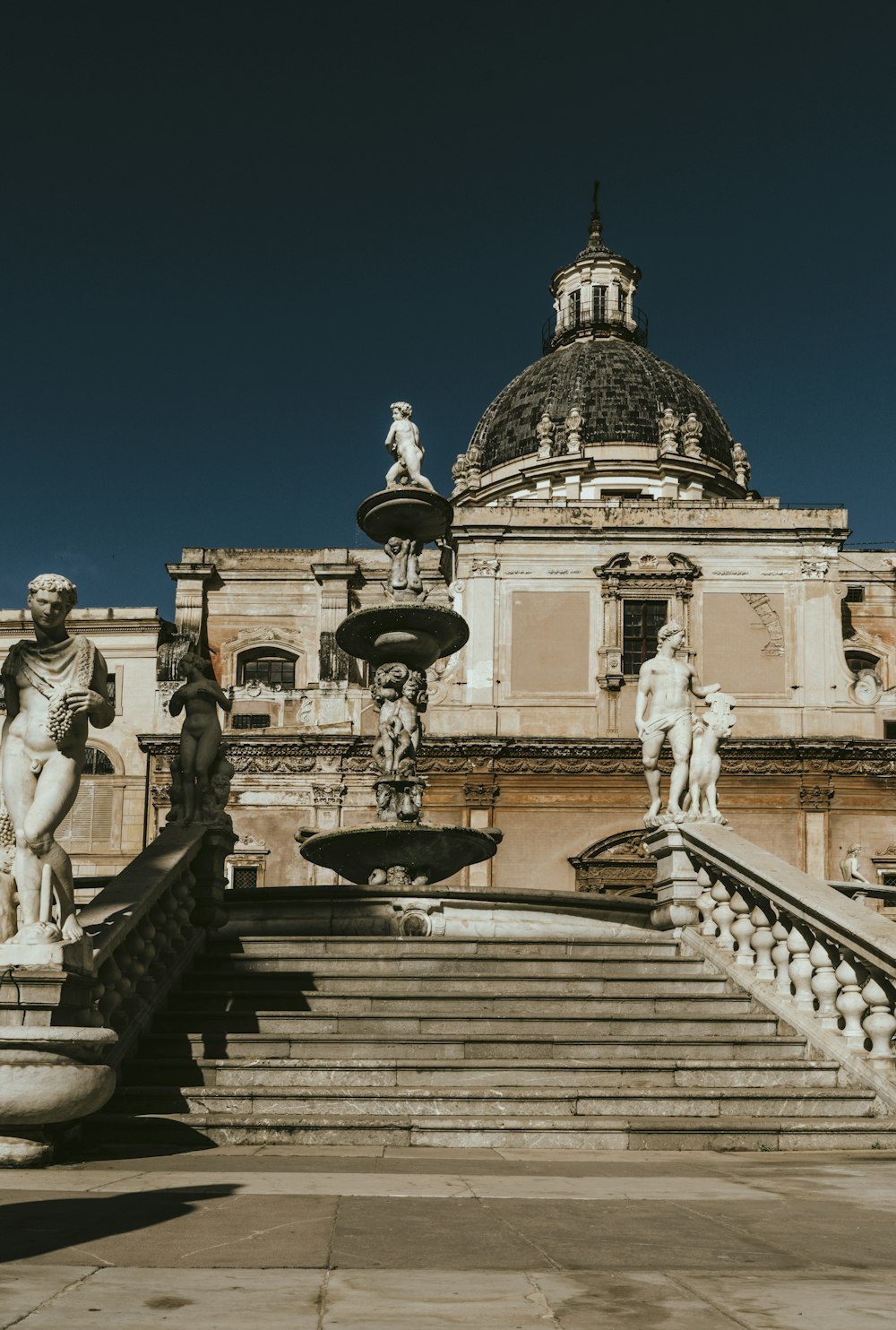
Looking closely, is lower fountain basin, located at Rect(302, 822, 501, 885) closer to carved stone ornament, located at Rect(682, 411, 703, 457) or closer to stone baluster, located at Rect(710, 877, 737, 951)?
stone baluster, located at Rect(710, 877, 737, 951)

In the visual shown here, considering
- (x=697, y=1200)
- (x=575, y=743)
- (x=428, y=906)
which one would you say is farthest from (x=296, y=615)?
(x=697, y=1200)

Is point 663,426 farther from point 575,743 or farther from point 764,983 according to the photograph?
point 764,983

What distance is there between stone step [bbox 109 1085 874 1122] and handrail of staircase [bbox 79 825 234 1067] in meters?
0.58

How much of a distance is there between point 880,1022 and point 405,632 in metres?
7.75

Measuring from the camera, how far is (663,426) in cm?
4462

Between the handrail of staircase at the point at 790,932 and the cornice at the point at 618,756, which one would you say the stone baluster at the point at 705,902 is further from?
the cornice at the point at 618,756

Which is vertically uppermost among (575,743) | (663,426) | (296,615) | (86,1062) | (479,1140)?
(663,426)

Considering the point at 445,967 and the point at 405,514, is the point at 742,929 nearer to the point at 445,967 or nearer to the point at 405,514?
the point at 445,967

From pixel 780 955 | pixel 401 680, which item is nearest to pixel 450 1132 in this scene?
pixel 780 955

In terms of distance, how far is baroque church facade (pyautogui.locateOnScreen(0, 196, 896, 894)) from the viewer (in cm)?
3472

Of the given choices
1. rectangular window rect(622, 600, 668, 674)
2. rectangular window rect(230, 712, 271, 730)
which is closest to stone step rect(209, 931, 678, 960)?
rectangular window rect(622, 600, 668, 674)

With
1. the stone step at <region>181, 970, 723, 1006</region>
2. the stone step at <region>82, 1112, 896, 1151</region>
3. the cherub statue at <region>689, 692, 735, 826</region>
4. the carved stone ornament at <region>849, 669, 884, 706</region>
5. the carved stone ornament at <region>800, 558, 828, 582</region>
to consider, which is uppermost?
the carved stone ornament at <region>800, 558, 828, 582</region>

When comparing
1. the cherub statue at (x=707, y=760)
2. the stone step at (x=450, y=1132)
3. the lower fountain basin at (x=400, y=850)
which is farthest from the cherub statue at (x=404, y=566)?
the stone step at (x=450, y=1132)

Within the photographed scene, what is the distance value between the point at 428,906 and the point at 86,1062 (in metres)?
5.68
